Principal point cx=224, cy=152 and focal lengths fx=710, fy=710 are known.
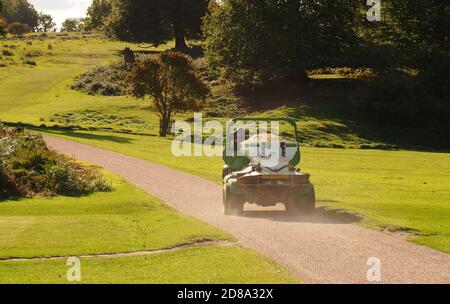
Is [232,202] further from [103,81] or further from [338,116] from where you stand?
[103,81]

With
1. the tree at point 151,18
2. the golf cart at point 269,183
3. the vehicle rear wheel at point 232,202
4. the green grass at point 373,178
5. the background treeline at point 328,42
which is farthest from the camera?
the tree at point 151,18

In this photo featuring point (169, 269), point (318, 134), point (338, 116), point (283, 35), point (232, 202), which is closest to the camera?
point (169, 269)

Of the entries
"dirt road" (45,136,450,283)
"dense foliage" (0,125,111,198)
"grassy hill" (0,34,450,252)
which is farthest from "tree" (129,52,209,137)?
"dirt road" (45,136,450,283)

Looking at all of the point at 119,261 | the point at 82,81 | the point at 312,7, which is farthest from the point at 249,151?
the point at 82,81

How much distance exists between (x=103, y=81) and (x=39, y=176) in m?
72.7

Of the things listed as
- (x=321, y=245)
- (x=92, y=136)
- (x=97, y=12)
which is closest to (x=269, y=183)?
(x=321, y=245)

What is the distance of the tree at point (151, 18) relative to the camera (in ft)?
364

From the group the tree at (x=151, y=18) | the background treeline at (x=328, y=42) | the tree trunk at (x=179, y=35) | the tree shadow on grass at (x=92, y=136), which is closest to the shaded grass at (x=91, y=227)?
the tree shadow on grass at (x=92, y=136)

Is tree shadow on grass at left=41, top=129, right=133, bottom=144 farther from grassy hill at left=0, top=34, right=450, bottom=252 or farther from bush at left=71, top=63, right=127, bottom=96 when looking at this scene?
bush at left=71, top=63, right=127, bottom=96

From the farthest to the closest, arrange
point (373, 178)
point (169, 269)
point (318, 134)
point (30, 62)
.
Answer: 1. point (30, 62)
2. point (318, 134)
3. point (373, 178)
4. point (169, 269)

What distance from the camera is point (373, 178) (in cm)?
3747

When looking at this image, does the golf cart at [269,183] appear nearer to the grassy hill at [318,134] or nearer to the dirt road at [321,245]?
the dirt road at [321,245]

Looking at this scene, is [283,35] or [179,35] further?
[179,35]

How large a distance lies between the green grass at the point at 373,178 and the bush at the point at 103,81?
32581 mm
